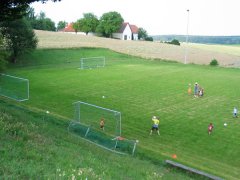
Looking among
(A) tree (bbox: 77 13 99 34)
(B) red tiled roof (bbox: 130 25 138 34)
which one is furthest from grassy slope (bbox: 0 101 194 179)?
(B) red tiled roof (bbox: 130 25 138 34)

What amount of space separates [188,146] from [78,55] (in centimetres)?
4994

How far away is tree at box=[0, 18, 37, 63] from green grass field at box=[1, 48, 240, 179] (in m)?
→ 3.04

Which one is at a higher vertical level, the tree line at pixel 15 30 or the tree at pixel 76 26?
the tree at pixel 76 26

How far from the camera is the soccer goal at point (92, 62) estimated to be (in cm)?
5919

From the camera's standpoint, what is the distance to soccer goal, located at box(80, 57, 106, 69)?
194 feet

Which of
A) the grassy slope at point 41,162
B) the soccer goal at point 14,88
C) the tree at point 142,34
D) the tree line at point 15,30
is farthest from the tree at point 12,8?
the tree at point 142,34

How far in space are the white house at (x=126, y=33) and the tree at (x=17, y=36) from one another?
292 feet

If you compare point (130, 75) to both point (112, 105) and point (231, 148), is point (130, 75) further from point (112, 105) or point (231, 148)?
point (231, 148)

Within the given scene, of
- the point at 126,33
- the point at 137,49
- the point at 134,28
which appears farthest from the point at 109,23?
the point at 137,49

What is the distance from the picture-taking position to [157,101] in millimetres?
33125

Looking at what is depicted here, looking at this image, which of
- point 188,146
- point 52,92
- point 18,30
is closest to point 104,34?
point 18,30

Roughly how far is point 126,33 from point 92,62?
8197 cm

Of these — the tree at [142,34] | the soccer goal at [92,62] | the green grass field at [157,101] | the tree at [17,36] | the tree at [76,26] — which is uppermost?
the tree at [76,26]

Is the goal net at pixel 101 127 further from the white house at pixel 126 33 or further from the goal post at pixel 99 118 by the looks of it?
the white house at pixel 126 33
